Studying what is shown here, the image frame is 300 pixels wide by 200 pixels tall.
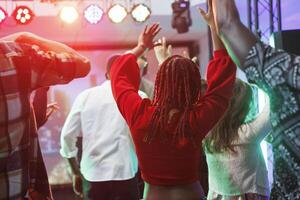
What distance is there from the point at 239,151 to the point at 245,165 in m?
0.08

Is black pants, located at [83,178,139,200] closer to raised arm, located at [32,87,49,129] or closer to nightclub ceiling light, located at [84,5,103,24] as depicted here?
raised arm, located at [32,87,49,129]

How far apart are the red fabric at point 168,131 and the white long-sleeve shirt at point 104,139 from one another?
1342mm

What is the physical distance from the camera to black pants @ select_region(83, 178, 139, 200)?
3564 millimetres

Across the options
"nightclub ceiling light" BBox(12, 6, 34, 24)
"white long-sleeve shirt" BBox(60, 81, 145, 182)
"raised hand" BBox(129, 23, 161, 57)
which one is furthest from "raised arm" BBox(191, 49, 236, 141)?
"nightclub ceiling light" BBox(12, 6, 34, 24)

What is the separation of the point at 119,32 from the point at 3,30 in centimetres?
147

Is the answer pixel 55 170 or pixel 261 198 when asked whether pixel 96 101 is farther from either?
pixel 55 170

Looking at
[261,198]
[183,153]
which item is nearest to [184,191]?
[183,153]

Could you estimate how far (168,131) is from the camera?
7.08ft

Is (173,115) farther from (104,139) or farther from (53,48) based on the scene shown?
(104,139)

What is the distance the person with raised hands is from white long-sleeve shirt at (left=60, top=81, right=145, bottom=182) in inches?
87.8

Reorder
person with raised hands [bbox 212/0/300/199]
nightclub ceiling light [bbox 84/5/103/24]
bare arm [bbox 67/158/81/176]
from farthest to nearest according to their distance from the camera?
nightclub ceiling light [bbox 84/5/103/24], bare arm [bbox 67/158/81/176], person with raised hands [bbox 212/0/300/199]

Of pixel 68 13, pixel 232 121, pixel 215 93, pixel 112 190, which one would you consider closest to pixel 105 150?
pixel 112 190

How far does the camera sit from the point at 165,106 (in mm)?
2180

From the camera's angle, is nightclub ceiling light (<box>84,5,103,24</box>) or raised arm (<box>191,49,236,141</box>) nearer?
raised arm (<box>191,49,236,141</box>)
